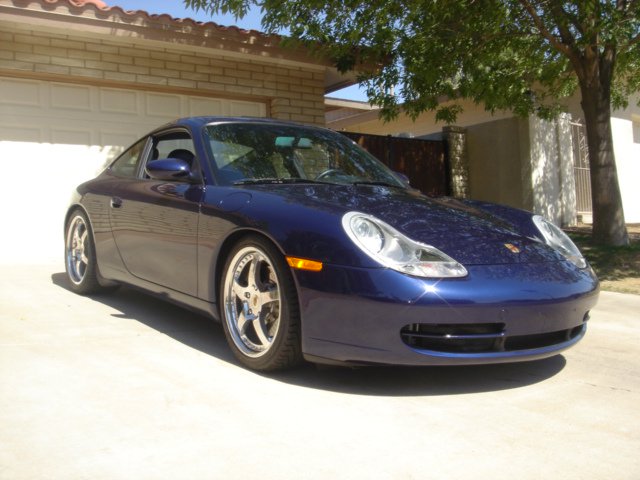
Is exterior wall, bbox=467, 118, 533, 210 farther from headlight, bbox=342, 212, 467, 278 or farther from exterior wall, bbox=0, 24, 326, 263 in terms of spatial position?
headlight, bbox=342, 212, 467, 278

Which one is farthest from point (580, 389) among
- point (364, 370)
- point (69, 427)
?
point (69, 427)

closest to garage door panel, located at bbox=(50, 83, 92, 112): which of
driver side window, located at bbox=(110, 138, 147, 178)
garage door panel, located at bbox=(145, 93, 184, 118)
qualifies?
garage door panel, located at bbox=(145, 93, 184, 118)

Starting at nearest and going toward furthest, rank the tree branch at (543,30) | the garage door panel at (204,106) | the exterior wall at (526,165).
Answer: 1. the tree branch at (543,30)
2. the garage door panel at (204,106)
3. the exterior wall at (526,165)

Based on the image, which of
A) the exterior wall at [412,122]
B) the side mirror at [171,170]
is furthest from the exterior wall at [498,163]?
Answer: the side mirror at [171,170]

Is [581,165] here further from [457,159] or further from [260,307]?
[260,307]

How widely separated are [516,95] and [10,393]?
25.8 feet

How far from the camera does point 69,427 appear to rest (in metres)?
2.66

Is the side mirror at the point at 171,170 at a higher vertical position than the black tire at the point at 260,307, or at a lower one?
higher

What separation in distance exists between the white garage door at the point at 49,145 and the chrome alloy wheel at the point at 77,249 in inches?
105

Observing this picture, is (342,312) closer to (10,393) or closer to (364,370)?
(364,370)

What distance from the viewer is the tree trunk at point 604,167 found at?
8.48 meters

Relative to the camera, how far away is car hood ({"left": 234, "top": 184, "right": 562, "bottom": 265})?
327 centimetres

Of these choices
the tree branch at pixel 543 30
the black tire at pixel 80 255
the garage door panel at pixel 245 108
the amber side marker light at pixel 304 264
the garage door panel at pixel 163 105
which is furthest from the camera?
the garage door panel at pixel 245 108

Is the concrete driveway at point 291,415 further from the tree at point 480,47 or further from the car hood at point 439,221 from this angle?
the tree at point 480,47
